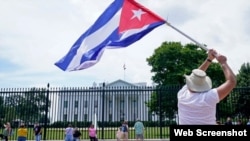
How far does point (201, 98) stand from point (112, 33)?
3.91 meters

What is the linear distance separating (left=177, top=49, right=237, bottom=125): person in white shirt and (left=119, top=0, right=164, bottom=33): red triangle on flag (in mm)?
3047

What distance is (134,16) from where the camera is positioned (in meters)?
6.72

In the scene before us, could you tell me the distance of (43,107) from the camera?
1847 centimetres

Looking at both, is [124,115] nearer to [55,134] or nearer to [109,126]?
[109,126]

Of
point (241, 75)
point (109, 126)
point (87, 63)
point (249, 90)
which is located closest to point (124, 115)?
point (109, 126)

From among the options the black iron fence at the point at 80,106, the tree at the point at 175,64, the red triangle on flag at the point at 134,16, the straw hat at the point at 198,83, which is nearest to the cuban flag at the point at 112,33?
the red triangle on flag at the point at 134,16

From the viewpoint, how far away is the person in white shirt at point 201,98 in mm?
3244

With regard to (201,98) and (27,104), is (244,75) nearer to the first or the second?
(27,104)

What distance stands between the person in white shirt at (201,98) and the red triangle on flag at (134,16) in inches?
120

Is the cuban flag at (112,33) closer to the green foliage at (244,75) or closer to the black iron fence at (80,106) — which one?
the black iron fence at (80,106)

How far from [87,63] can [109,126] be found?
42.9 ft

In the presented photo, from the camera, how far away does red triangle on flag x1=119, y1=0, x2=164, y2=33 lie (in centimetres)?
654

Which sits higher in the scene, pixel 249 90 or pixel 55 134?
pixel 249 90

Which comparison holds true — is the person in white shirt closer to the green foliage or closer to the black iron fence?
the black iron fence
